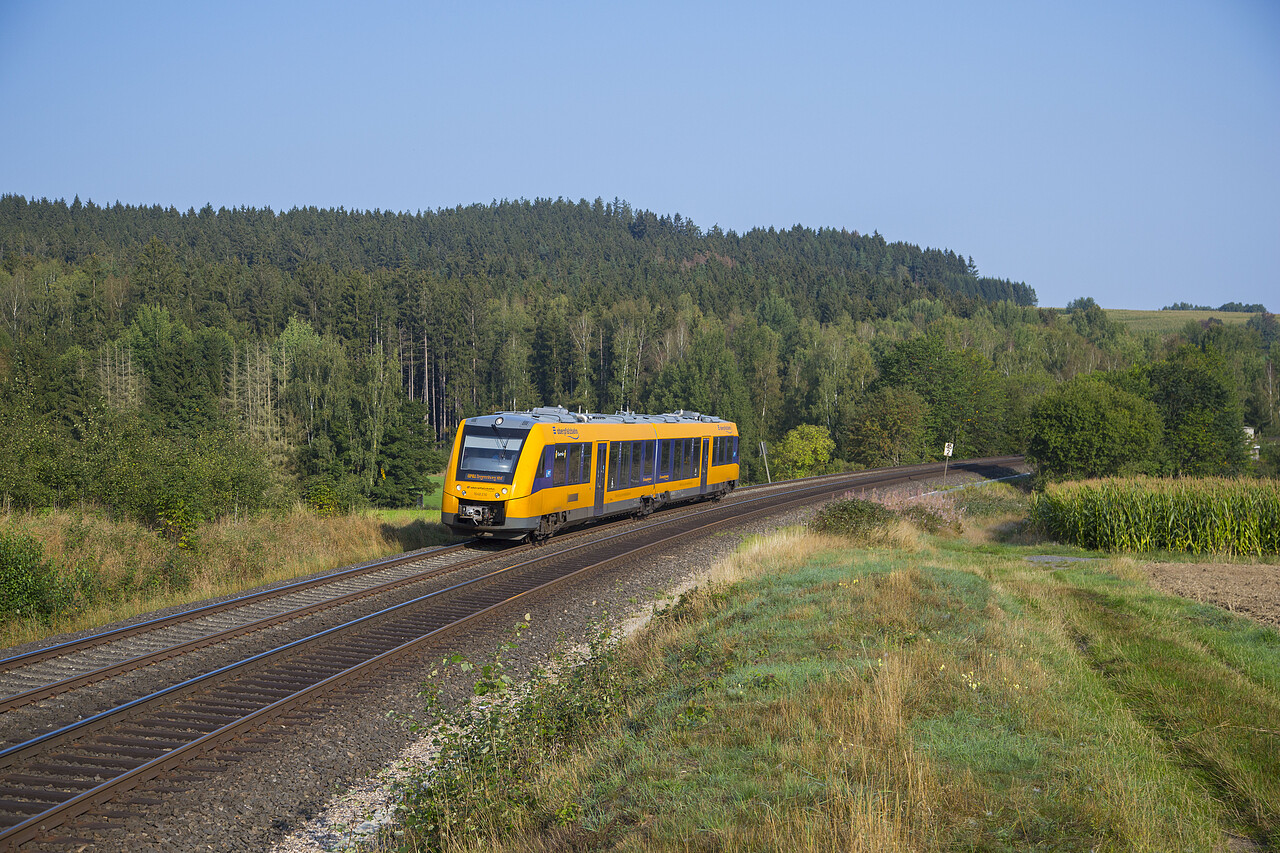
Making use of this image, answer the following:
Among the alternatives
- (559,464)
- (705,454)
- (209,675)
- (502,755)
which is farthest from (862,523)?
(209,675)

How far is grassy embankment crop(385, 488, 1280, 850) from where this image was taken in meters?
5.14

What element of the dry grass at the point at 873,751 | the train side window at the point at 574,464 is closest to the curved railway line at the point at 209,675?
the dry grass at the point at 873,751

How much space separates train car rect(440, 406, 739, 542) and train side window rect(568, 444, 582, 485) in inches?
1.0

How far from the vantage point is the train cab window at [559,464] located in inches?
827

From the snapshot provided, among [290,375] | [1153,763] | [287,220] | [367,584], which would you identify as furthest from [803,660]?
[287,220]

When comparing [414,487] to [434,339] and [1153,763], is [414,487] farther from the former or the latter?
[1153,763]

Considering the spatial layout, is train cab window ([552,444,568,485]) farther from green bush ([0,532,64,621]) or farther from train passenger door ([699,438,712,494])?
train passenger door ([699,438,712,494])

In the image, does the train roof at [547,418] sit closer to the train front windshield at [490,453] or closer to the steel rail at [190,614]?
the train front windshield at [490,453]

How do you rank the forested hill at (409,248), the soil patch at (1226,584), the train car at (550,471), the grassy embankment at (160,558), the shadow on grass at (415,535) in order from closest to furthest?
the soil patch at (1226,584) → the grassy embankment at (160,558) → the train car at (550,471) → the shadow on grass at (415,535) → the forested hill at (409,248)

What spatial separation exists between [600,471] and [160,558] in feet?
36.0

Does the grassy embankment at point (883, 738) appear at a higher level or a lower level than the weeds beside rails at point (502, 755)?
higher

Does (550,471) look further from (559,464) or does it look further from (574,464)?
(574,464)

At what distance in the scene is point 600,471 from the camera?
23797 mm

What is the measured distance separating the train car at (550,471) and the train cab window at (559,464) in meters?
0.03
